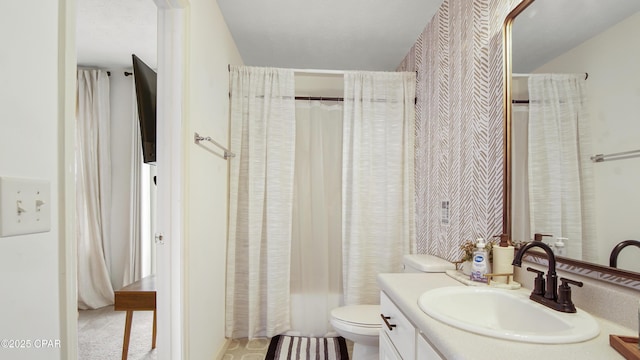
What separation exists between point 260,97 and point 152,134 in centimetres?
85

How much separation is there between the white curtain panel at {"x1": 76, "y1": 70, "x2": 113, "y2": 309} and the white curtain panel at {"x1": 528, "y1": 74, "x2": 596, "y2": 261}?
140 inches

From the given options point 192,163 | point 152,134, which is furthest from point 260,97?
point 192,163

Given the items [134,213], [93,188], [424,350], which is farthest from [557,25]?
[93,188]

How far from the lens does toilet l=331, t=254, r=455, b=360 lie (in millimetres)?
1837

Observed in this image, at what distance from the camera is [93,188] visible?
315cm

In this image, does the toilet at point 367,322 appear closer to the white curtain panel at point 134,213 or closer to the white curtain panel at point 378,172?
the white curtain panel at point 378,172

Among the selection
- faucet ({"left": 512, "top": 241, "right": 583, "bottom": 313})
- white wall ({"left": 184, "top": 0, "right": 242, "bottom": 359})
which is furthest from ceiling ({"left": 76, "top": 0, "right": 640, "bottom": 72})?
faucet ({"left": 512, "top": 241, "right": 583, "bottom": 313})

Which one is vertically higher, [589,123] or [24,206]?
[589,123]

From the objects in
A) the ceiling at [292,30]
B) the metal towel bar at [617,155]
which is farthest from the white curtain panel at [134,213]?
the metal towel bar at [617,155]

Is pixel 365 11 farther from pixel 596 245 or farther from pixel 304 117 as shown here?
pixel 596 245

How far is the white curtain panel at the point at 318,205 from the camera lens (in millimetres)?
2648

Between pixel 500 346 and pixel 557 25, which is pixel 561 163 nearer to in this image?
pixel 557 25

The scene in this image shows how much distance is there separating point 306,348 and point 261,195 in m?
1.18

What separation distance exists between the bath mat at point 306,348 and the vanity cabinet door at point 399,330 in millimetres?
1082
